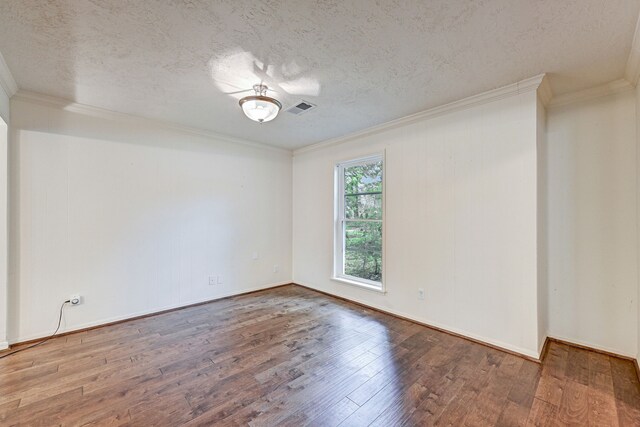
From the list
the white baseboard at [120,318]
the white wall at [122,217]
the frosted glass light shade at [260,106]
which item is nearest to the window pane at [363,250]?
the white wall at [122,217]

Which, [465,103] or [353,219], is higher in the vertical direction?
[465,103]

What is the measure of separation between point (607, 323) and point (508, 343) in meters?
0.91

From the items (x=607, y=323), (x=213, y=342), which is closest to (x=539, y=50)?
(x=607, y=323)

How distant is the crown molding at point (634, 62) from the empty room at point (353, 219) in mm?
24

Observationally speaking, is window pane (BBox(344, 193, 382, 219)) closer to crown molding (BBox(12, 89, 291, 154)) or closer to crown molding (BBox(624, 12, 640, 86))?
crown molding (BBox(12, 89, 291, 154))

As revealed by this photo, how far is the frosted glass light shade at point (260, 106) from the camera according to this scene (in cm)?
247

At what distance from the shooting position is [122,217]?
341 cm

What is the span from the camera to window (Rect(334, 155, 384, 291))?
13.0 feet

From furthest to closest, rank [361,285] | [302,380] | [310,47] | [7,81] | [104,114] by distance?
[361,285]
[104,114]
[7,81]
[302,380]
[310,47]

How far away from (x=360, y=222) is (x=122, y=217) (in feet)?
10.3

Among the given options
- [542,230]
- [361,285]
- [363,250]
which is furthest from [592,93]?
[361,285]

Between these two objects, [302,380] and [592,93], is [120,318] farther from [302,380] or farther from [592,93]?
[592,93]

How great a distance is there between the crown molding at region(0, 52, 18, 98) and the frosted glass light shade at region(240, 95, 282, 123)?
1.86 m

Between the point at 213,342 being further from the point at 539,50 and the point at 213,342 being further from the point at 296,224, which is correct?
the point at 539,50
